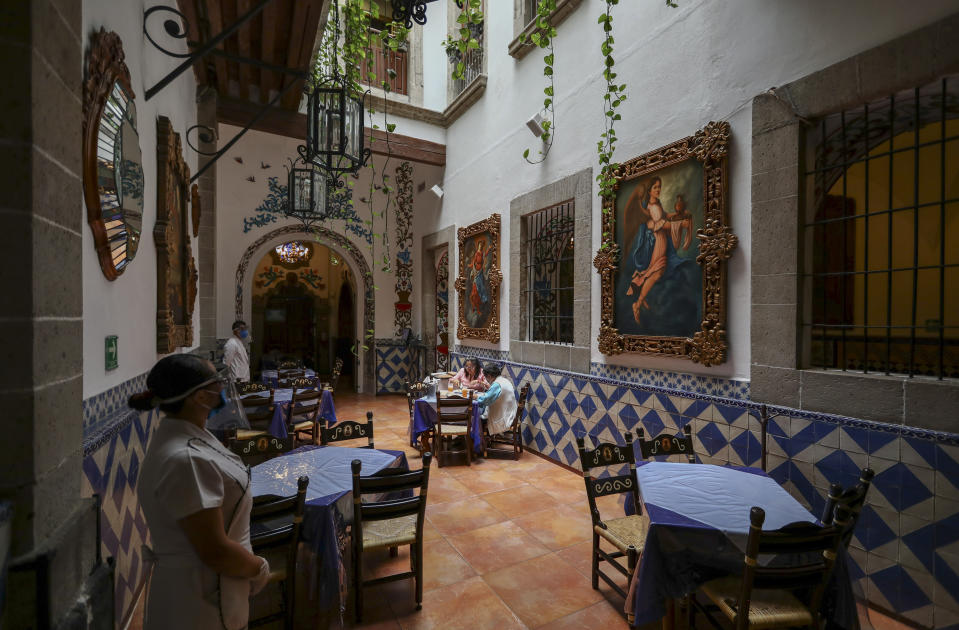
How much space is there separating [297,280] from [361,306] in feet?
13.3

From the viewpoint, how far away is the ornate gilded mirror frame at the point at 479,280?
19.4ft

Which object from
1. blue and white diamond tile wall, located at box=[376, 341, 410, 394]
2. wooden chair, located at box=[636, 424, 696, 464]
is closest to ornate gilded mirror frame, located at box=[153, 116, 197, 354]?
wooden chair, located at box=[636, 424, 696, 464]

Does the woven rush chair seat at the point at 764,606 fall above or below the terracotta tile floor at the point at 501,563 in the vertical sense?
above

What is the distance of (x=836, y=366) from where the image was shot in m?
2.77

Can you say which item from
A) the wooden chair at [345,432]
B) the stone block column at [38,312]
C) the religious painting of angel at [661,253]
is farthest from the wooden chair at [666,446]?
the stone block column at [38,312]

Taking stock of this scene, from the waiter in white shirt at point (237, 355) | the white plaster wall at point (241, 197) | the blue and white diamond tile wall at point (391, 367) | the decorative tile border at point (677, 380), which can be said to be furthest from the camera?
the blue and white diamond tile wall at point (391, 367)

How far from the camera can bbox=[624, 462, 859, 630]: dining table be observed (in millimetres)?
1808

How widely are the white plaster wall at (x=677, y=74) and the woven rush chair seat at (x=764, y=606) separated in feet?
4.91

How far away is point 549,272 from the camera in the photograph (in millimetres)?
5188

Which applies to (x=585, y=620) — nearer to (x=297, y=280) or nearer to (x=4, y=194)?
(x=4, y=194)

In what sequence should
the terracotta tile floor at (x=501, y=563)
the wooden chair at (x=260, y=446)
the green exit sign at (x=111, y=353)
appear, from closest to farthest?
the green exit sign at (x=111, y=353) → the terracotta tile floor at (x=501, y=563) → the wooden chair at (x=260, y=446)

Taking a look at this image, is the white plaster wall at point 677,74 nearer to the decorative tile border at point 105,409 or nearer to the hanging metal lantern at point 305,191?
the hanging metal lantern at point 305,191

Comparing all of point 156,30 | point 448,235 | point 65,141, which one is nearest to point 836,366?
point 65,141

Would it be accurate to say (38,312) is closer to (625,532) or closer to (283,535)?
(283,535)
